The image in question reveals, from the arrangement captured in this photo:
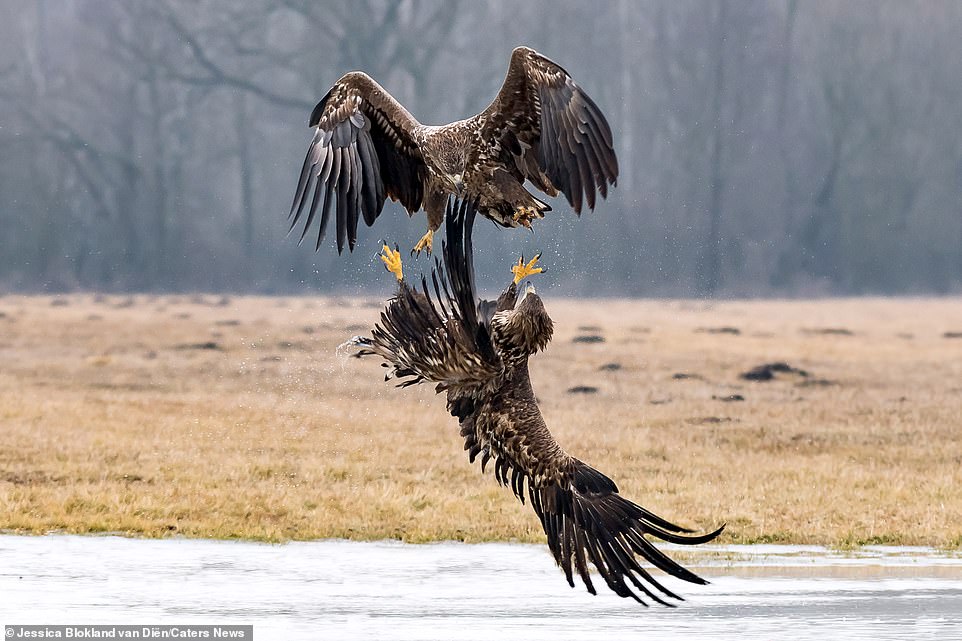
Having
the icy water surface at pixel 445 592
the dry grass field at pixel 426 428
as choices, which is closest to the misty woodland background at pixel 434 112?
the dry grass field at pixel 426 428

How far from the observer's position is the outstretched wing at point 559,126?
26.6 ft

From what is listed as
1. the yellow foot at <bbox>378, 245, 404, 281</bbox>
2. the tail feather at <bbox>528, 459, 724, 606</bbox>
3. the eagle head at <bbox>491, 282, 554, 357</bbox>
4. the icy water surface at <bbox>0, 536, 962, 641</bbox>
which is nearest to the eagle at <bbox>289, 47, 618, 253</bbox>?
the yellow foot at <bbox>378, 245, 404, 281</bbox>

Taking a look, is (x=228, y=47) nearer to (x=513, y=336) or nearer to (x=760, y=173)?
(x=760, y=173)

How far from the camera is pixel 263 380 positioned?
73.9 ft

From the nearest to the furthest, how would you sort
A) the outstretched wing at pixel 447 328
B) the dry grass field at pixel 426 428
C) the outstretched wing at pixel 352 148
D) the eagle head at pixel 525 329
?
the eagle head at pixel 525 329
the outstretched wing at pixel 447 328
the outstretched wing at pixel 352 148
the dry grass field at pixel 426 428

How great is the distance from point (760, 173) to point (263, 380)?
2202cm

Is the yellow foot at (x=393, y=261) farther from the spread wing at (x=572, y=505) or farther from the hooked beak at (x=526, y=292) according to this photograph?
the spread wing at (x=572, y=505)

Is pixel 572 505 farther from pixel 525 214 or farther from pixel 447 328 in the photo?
pixel 525 214

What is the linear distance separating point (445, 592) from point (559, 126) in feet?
9.95

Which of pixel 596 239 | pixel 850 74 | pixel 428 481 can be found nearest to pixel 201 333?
pixel 596 239

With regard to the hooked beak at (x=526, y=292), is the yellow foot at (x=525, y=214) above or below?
above

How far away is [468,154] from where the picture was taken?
8250 mm

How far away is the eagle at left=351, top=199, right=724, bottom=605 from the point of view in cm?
783

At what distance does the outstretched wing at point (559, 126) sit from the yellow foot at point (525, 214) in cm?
21
